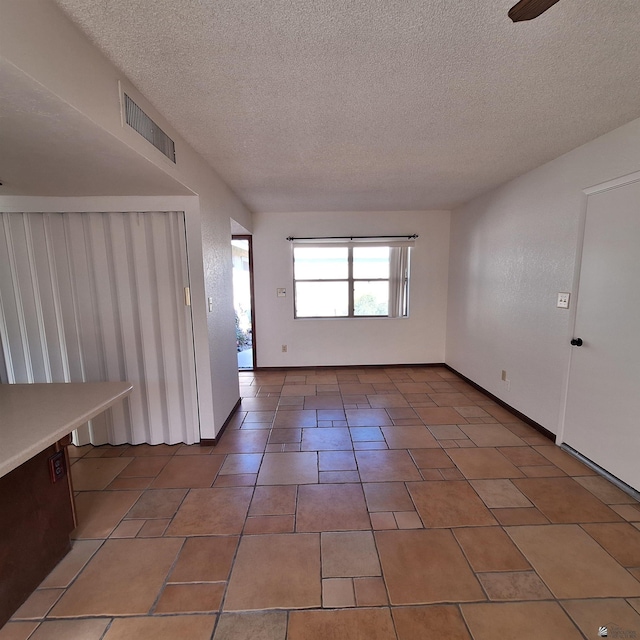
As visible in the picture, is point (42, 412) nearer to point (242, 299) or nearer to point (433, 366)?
point (433, 366)

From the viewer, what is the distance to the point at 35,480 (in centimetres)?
139

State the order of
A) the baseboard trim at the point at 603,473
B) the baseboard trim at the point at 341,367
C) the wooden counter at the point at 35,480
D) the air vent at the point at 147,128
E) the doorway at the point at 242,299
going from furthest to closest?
1. the doorway at the point at 242,299
2. the baseboard trim at the point at 341,367
3. the baseboard trim at the point at 603,473
4. the air vent at the point at 147,128
5. the wooden counter at the point at 35,480

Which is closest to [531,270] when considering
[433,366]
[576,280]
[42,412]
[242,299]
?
[576,280]

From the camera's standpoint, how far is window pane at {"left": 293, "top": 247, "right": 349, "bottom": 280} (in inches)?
177

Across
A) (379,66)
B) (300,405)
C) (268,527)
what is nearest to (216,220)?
(379,66)

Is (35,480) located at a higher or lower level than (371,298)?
lower

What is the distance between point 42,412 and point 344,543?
1.58 metres

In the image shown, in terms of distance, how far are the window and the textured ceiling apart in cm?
202

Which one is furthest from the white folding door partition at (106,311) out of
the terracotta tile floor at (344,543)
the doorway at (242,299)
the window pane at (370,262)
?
the window pane at (370,262)

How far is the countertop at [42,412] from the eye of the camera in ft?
3.51

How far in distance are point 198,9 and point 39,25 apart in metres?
0.52

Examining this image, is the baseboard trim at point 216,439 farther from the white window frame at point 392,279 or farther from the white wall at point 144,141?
the white window frame at point 392,279

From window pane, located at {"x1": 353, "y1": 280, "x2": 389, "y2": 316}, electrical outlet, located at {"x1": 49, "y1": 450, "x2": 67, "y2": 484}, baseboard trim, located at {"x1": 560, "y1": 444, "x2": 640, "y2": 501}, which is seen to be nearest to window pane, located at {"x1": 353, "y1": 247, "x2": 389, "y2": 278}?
window pane, located at {"x1": 353, "y1": 280, "x2": 389, "y2": 316}

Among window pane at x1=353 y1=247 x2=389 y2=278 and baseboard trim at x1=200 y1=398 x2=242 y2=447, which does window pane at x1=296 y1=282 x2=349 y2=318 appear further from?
baseboard trim at x1=200 y1=398 x2=242 y2=447
